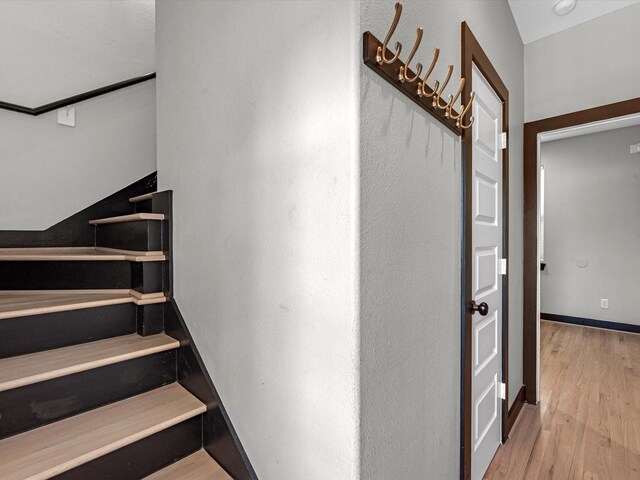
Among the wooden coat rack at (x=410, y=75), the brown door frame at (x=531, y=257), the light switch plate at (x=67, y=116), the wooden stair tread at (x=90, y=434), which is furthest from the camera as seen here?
the brown door frame at (x=531, y=257)

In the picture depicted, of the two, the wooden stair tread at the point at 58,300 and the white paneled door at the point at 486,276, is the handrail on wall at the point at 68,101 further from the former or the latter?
the white paneled door at the point at 486,276

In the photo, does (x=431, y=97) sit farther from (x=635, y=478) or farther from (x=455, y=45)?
(x=635, y=478)

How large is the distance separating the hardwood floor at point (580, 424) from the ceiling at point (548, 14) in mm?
2655

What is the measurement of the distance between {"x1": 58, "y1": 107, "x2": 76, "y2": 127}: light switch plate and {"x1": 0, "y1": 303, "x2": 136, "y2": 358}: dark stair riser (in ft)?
5.07

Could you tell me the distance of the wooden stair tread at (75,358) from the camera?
42.9 inches

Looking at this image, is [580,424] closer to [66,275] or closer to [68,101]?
[66,275]

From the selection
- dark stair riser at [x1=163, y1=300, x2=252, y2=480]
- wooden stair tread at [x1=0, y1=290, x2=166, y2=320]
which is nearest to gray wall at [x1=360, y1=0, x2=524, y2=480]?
dark stair riser at [x1=163, y1=300, x2=252, y2=480]

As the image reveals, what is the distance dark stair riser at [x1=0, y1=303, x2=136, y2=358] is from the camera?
125 cm

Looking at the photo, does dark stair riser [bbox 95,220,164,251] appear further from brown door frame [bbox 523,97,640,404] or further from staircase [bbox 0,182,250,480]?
brown door frame [bbox 523,97,640,404]

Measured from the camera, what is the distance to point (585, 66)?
2.24 meters

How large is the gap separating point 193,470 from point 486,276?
157cm

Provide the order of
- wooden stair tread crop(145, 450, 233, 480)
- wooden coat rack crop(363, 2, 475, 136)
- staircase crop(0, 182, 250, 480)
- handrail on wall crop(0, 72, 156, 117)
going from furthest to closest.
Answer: handrail on wall crop(0, 72, 156, 117) < wooden stair tread crop(145, 450, 233, 480) < staircase crop(0, 182, 250, 480) < wooden coat rack crop(363, 2, 475, 136)

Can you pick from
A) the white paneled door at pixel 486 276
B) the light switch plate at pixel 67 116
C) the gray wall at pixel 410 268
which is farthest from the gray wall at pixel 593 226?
the light switch plate at pixel 67 116

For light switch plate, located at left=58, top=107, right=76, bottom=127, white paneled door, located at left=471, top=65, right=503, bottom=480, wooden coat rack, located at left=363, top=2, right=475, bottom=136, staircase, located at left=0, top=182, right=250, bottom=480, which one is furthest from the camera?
light switch plate, located at left=58, top=107, right=76, bottom=127
